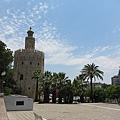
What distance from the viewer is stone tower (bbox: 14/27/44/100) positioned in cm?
5078

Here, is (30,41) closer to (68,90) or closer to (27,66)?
(27,66)

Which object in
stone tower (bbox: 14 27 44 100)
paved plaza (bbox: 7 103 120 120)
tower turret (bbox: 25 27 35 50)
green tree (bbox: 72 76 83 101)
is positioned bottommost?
paved plaza (bbox: 7 103 120 120)

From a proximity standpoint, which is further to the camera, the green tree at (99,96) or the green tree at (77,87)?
the green tree at (99,96)

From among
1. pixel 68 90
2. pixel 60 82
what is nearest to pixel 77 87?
pixel 68 90

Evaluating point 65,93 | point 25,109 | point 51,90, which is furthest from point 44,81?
point 25,109

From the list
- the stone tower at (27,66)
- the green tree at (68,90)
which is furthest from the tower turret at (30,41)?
the green tree at (68,90)

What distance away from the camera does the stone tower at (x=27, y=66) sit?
50.8 metres

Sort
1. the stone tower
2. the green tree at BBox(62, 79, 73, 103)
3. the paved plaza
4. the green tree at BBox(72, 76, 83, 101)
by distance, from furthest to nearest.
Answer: the stone tower, the green tree at BBox(72, 76, 83, 101), the green tree at BBox(62, 79, 73, 103), the paved plaza

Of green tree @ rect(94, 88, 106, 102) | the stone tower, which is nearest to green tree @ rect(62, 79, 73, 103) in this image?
green tree @ rect(94, 88, 106, 102)

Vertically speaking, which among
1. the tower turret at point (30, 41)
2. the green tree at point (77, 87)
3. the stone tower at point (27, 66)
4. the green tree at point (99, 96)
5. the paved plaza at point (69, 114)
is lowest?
the paved plaza at point (69, 114)

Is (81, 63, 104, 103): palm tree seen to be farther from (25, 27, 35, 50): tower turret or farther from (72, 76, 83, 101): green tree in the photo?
(25, 27, 35, 50): tower turret

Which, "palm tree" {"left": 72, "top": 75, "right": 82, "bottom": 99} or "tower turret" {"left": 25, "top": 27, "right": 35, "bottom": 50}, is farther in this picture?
"tower turret" {"left": 25, "top": 27, "right": 35, "bottom": 50}

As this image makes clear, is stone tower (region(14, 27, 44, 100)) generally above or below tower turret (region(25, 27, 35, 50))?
below

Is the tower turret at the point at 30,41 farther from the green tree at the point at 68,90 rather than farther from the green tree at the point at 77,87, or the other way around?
the green tree at the point at 77,87
